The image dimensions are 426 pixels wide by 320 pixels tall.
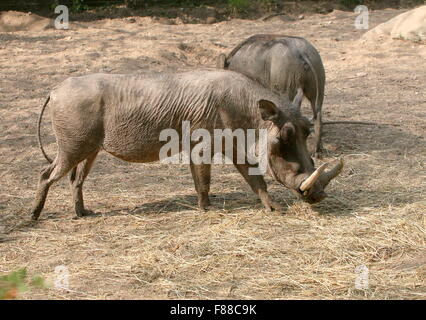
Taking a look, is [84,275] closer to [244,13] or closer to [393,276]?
[393,276]

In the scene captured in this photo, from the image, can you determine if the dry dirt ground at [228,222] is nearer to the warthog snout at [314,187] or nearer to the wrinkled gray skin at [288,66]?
the warthog snout at [314,187]

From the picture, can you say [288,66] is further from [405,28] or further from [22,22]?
[22,22]

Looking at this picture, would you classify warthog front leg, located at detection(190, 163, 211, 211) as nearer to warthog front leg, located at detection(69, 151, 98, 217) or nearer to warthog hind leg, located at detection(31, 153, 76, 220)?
warthog front leg, located at detection(69, 151, 98, 217)

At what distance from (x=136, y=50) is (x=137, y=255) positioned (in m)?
6.24

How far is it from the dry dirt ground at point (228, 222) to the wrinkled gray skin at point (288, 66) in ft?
1.98

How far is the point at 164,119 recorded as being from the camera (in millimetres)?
5133

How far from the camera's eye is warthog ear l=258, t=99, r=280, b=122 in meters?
4.94

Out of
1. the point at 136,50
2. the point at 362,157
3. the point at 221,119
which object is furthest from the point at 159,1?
the point at 221,119

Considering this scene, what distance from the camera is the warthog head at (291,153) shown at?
196 inches

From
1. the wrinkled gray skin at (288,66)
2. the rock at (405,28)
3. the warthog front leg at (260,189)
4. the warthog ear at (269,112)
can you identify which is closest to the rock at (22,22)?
the rock at (405,28)

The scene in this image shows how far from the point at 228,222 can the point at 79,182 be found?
3.85ft

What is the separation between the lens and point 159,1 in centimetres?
1440

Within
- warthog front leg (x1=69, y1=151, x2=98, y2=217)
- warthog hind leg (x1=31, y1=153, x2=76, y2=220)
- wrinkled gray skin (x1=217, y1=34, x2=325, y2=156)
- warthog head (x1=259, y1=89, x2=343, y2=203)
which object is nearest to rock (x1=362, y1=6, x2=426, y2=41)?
wrinkled gray skin (x1=217, y1=34, x2=325, y2=156)

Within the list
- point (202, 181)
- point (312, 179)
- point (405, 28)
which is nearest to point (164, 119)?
point (202, 181)
